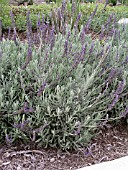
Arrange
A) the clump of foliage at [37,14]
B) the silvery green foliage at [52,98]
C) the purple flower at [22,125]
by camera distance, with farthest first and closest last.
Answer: the clump of foliage at [37,14]
the silvery green foliage at [52,98]
the purple flower at [22,125]

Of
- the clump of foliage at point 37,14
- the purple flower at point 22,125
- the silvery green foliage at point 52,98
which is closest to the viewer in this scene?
the purple flower at point 22,125

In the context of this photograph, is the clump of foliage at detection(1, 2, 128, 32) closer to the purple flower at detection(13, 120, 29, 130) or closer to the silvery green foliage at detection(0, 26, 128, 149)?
the silvery green foliage at detection(0, 26, 128, 149)

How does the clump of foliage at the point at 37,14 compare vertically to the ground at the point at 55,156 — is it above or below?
above

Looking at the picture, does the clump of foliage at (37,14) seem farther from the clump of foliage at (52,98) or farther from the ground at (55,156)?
the ground at (55,156)

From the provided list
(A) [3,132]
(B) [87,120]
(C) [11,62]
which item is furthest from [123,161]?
(C) [11,62]

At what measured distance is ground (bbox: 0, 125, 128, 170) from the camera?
284 cm

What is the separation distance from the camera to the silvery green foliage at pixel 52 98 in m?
2.83

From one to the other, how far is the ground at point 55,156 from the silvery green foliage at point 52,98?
9 cm

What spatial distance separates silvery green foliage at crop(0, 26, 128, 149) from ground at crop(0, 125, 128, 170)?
0.09 m

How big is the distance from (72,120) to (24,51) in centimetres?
90

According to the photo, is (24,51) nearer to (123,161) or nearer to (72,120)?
(72,120)

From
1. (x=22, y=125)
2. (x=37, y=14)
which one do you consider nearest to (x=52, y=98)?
(x=22, y=125)

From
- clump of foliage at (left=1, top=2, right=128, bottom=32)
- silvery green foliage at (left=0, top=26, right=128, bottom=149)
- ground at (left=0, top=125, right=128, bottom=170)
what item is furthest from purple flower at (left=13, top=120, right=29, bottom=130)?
clump of foliage at (left=1, top=2, right=128, bottom=32)

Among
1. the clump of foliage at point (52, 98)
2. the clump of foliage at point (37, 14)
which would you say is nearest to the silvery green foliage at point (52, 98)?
the clump of foliage at point (52, 98)
